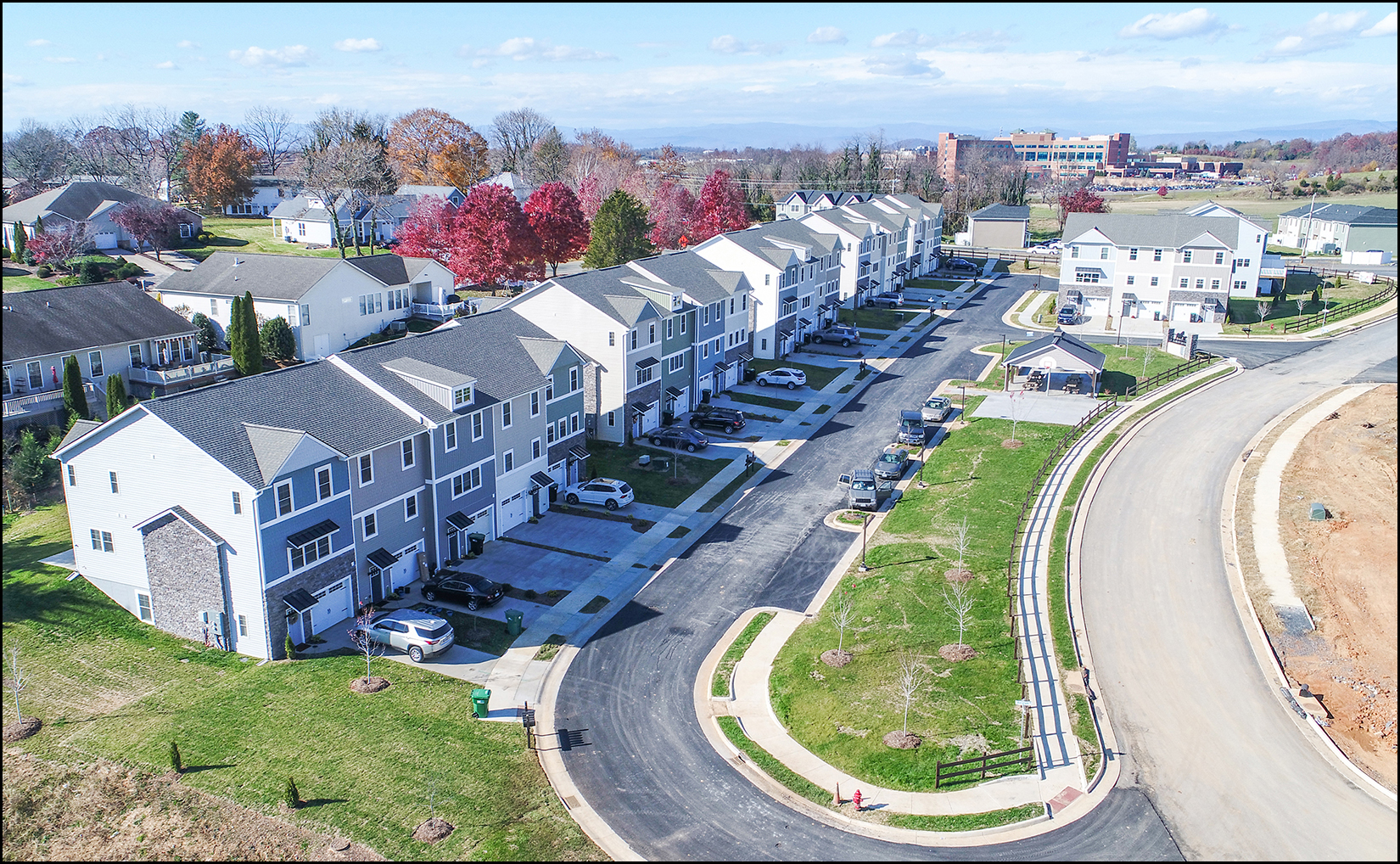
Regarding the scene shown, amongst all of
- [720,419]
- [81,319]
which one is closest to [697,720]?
[720,419]

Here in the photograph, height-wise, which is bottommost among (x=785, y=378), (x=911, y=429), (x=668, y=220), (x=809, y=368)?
(x=911, y=429)

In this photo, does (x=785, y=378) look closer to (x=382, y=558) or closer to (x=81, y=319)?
(x=382, y=558)

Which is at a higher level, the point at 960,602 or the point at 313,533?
the point at 313,533

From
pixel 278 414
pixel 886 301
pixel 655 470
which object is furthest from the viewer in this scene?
pixel 886 301

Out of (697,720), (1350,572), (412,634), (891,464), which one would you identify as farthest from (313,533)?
(1350,572)

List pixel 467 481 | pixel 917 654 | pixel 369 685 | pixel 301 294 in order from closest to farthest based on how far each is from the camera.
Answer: pixel 369 685, pixel 917 654, pixel 467 481, pixel 301 294

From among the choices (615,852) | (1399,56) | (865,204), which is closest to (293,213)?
(865,204)

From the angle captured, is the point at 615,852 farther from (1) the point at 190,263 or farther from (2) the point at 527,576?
(1) the point at 190,263

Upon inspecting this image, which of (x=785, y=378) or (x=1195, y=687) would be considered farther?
(x=785, y=378)

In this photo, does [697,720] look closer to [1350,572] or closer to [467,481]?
[467,481]
